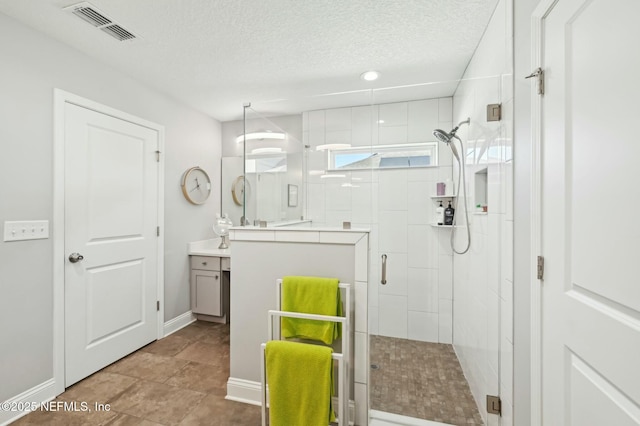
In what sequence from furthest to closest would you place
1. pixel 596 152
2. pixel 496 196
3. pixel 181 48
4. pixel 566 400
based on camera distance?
1. pixel 181 48
2. pixel 496 196
3. pixel 566 400
4. pixel 596 152

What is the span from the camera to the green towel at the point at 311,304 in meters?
1.60

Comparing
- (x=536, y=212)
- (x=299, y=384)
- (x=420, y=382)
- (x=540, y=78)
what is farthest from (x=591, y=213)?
(x=420, y=382)

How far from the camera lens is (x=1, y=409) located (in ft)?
5.42

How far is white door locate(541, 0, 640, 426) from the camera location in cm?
72

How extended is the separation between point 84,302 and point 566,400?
2.97 m

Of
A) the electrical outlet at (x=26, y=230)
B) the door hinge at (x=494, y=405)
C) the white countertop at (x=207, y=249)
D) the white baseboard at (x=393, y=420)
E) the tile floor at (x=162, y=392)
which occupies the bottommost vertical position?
the tile floor at (x=162, y=392)

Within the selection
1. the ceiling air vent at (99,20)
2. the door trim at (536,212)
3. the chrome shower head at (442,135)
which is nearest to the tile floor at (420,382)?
the door trim at (536,212)

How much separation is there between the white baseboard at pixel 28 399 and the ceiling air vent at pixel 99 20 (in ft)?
7.91

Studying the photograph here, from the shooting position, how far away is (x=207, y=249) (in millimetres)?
3408

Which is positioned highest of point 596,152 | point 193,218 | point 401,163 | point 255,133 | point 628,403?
point 255,133

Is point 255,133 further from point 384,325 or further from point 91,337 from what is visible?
point 91,337

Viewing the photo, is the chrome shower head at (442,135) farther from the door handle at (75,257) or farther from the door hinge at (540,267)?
the door handle at (75,257)

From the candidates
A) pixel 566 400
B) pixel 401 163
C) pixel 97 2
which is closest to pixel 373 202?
pixel 401 163

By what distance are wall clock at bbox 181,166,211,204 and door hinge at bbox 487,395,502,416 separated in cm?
319
